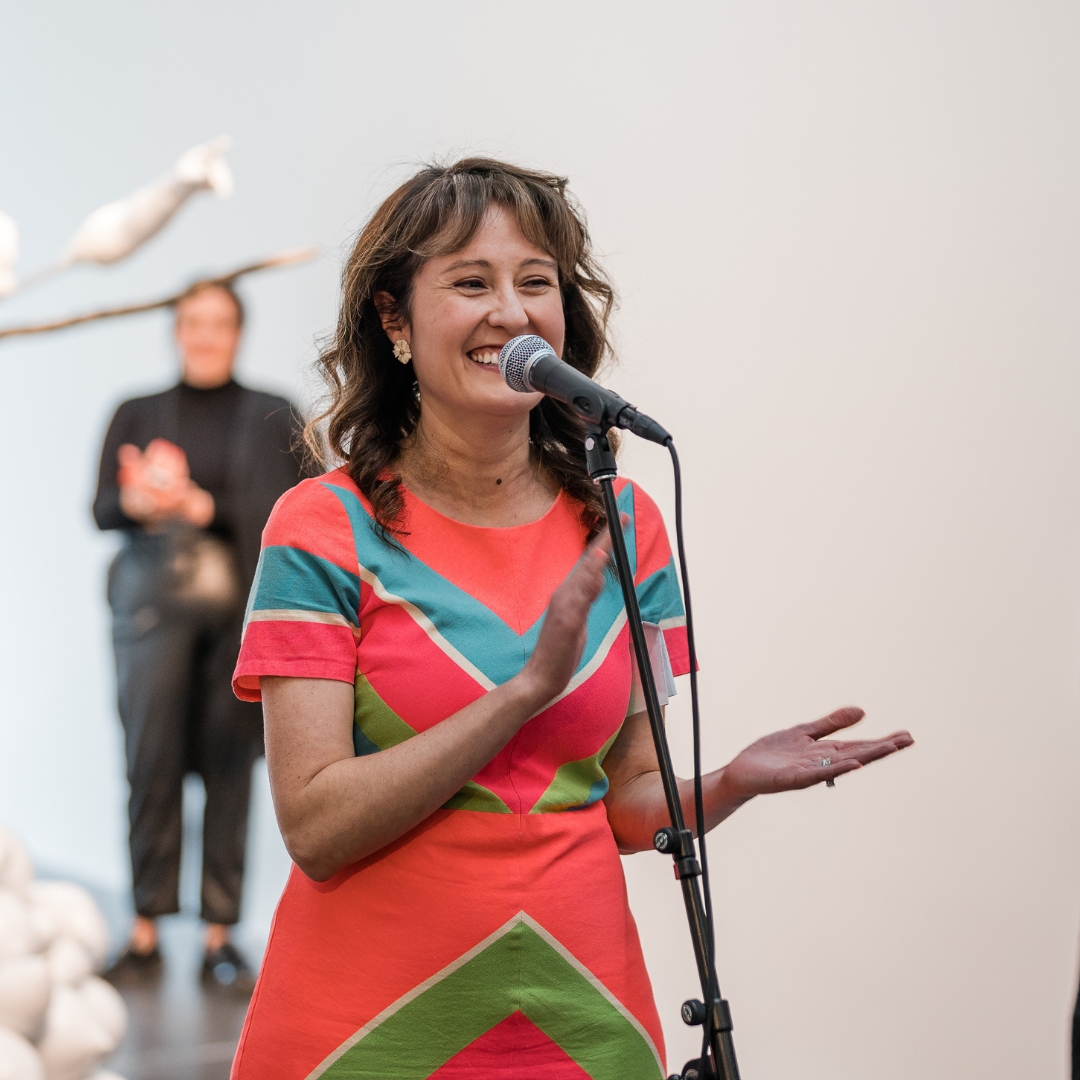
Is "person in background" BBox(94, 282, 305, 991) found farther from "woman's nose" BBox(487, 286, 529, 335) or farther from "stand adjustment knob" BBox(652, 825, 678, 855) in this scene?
"stand adjustment knob" BBox(652, 825, 678, 855)

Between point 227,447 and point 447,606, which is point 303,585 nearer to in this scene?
point 447,606

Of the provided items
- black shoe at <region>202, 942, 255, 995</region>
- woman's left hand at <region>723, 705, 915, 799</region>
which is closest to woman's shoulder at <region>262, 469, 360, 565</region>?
woman's left hand at <region>723, 705, 915, 799</region>

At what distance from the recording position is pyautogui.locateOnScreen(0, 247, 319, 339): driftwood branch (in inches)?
111

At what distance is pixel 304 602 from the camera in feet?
3.84

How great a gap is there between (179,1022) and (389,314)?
1.96 m

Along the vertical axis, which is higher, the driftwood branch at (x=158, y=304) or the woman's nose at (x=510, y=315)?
the driftwood branch at (x=158, y=304)

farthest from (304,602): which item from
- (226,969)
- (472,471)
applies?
(226,969)

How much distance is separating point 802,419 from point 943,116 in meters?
0.78

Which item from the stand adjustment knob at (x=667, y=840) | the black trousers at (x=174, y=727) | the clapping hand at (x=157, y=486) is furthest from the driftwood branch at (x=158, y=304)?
the stand adjustment knob at (x=667, y=840)

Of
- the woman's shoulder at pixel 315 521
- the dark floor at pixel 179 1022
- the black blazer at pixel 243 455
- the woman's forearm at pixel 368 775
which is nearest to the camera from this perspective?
the woman's forearm at pixel 368 775

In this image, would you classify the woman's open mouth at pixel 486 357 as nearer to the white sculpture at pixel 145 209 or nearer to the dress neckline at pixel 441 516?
the dress neckline at pixel 441 516

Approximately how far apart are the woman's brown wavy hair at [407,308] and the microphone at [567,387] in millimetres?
175

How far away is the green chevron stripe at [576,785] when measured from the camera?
1219 mm

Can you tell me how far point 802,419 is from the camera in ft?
9.34
